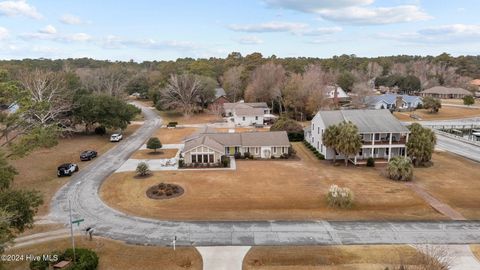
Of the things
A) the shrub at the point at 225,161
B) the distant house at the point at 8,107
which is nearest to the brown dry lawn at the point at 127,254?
the distant house at the point at 8,107

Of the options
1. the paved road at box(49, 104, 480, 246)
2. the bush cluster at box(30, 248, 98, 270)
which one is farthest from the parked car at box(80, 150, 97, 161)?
the bush cluster at box(30, 248, 98, 270)

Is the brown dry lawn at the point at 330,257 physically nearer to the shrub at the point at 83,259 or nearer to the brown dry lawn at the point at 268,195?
the brown dry lawn at the point at 268,195

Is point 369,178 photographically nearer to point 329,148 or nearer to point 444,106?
point 329,148

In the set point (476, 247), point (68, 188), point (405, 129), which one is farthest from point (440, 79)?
point (68, 188)

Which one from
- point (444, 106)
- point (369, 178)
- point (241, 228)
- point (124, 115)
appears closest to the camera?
point (241, 228)

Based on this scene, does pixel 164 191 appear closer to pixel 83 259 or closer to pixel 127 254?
pixel 127 254
